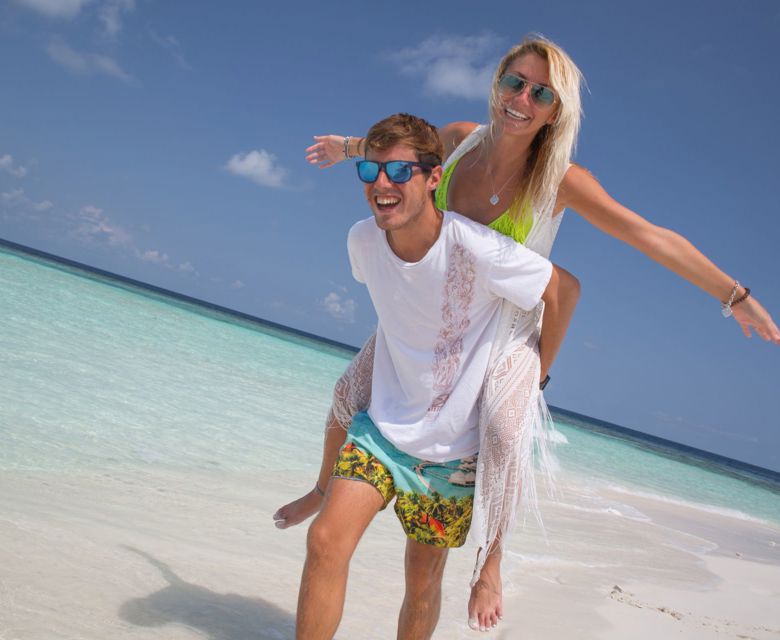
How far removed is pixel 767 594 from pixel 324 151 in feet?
16.2

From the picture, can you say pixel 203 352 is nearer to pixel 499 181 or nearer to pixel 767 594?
pixel 767 594

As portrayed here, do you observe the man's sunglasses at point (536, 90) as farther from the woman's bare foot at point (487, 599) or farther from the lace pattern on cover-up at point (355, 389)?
the woman's bare foot at point (487, 599)

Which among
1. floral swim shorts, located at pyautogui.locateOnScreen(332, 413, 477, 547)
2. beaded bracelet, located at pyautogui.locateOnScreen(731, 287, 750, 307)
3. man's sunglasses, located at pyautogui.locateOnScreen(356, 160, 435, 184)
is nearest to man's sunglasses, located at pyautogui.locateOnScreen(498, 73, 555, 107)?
man's sunglasses, located at pyautogui.locateOnScreen(356, 160, 435, 184)

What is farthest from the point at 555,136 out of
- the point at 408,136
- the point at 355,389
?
the point at 355,389

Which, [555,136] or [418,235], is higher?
[555,136]

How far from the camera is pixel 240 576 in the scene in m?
3.27

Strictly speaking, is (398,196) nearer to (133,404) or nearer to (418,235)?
(418,235)

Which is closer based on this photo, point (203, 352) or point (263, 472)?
point (263, 472)

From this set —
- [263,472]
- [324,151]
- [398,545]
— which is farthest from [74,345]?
[324,151]

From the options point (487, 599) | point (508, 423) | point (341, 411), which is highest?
point (508, 423)

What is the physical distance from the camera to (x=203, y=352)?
42.4 feet

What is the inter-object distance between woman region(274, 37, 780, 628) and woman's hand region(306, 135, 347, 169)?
0.67m

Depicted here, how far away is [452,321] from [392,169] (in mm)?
503

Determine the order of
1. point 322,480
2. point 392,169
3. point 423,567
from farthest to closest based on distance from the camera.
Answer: point 322,480
point 423,567
point 392,169
